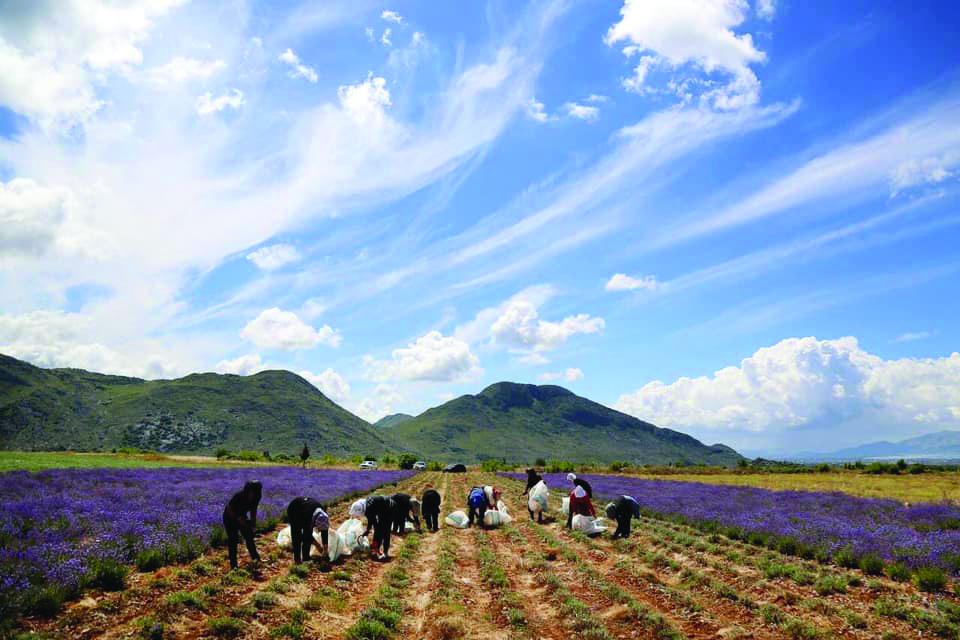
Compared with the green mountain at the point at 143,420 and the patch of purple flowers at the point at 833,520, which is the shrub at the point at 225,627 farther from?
the green mountain at the point at 143,420

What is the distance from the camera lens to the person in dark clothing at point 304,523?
594 inches

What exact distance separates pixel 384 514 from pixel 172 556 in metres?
5.93

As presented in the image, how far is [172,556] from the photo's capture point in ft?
45.0

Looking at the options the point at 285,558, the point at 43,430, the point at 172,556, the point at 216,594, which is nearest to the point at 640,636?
the point at 216,594

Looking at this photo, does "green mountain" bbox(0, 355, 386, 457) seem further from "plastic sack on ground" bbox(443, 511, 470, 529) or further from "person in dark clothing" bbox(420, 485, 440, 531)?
"person in dark clothing" bbox(420, 485, 440, 531)

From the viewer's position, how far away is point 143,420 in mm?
155875

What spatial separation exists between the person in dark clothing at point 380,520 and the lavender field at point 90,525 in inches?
182

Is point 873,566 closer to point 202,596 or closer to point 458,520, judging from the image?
point 458,520

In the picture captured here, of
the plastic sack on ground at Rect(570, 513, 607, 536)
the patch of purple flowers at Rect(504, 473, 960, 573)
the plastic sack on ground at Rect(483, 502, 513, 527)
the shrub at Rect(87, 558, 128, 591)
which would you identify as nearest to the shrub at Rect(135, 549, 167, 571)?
the shrub at Rect(87, 558, 128, 591)

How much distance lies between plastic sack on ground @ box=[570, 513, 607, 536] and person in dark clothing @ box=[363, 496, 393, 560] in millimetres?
8210

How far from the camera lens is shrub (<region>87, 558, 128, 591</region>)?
36.1ft

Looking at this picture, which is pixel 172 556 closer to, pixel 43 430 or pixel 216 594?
pixel 216 594

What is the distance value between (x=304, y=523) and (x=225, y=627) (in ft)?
19.0

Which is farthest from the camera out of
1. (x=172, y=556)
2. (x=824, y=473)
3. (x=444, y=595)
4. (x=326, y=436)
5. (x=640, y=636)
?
(x=326, y=436)
